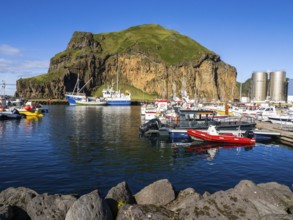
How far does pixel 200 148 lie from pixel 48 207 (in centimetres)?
3251

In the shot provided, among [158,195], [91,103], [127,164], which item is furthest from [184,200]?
[91,103]

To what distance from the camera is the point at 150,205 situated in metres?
15.0

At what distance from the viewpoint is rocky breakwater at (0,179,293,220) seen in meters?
13.5

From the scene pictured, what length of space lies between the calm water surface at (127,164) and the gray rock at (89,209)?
31.2ft

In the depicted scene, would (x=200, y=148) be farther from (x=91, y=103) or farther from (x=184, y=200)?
(x=91, y=103)

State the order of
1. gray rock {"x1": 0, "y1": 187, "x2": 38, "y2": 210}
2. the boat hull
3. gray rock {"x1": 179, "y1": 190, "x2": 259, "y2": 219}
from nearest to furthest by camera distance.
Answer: gray rock {"x1": 179, "y1": 190, "x2": 259, "y2": 219}
gray rock {"x1": 0, "y1": 187, "x2": 38, "y2": 210}
the boat hull

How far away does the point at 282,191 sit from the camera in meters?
18.2

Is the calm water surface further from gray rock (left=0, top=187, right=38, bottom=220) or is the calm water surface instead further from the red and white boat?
gray rock (left=0, top=187, right=38, bottom=220)

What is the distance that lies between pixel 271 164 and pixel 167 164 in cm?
1230

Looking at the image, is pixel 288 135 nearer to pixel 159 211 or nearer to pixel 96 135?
pixel 96 135

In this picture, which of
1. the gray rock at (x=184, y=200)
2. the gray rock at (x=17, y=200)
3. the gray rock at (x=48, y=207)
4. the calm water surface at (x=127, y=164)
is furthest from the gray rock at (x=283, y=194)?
the gray rock at (x=17, y=200)

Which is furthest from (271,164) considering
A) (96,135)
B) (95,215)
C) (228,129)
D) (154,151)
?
(96,135)

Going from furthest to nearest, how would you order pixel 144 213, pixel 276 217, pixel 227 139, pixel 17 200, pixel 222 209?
1. pixel 227 139
2. pixel 17 200
3. pixel 144 213
4. pixel 222 209
5. pixel 276 217

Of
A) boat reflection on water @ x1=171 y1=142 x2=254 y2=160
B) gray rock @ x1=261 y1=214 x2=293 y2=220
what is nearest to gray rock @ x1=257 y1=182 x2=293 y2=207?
gray rock @ x1=261 y1=214 x2=293 y2=220
